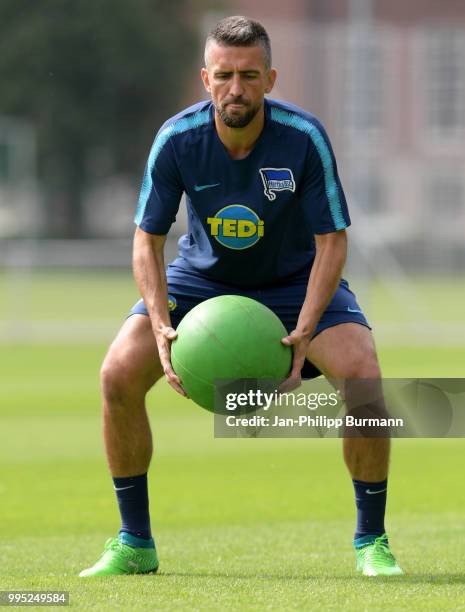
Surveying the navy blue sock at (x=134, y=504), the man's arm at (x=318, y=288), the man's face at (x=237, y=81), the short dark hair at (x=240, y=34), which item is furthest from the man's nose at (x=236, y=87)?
the navy blue sock at (x=134, y=504)

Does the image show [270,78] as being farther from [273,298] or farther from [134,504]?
[134,504]

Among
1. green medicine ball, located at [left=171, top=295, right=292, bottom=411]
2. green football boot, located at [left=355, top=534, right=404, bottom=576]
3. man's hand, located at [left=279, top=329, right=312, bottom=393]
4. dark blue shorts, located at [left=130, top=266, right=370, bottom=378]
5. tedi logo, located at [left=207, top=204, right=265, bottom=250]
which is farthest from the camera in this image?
dark blue shorts, located at [left=130, top=266, right=370, bottom=378]

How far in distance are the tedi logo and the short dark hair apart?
2.14ft

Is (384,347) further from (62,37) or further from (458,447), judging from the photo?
(62,37)

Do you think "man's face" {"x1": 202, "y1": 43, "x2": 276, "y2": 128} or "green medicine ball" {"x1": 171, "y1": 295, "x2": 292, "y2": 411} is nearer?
"green medicine ball" {"x1": 171, "y1": 295, "x2": 292, "y2": 411}

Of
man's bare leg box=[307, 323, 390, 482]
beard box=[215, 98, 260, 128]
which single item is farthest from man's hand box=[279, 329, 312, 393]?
beard box=[215, 98, 260, 128]

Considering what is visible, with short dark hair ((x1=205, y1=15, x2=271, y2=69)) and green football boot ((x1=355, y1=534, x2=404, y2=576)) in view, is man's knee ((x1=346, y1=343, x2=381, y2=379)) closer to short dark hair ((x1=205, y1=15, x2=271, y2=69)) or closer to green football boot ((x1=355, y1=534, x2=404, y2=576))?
green football boot ((x1=355, y1=534, x2=404, y2=576))

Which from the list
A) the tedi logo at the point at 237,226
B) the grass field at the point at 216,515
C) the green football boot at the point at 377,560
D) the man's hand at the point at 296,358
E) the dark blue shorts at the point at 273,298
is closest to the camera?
the grass field at the point at 216,515

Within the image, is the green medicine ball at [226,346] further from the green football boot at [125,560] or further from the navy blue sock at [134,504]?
the green football boot at [125,560]

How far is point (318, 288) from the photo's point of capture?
6.15m

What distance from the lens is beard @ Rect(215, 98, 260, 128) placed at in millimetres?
6047

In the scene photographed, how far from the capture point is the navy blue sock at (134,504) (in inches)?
251

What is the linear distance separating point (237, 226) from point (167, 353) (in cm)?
68

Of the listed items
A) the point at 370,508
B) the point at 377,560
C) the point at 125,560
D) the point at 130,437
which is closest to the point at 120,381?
the point at 130,437
